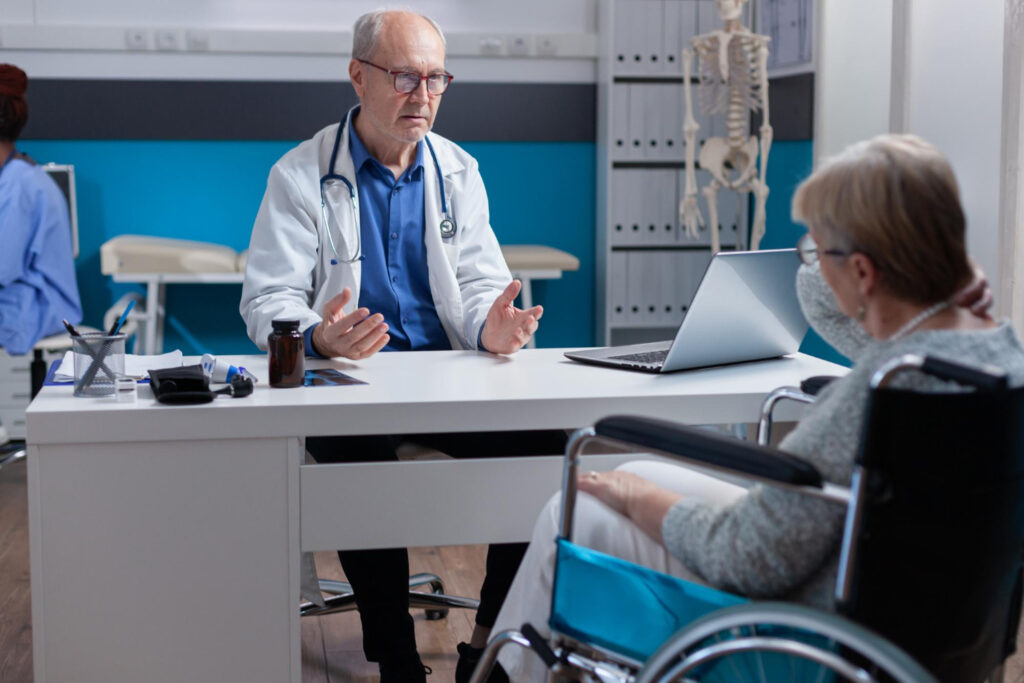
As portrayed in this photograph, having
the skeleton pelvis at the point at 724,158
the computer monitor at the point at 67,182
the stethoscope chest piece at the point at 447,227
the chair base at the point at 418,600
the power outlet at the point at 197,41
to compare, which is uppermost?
the power outlet at the point at 197,41

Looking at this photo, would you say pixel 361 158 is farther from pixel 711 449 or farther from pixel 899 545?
pixel 899 545

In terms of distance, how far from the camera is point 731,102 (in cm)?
381

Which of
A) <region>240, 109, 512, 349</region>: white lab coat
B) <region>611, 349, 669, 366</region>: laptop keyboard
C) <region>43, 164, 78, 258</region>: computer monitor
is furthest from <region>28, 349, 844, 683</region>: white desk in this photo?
<region>43, 164, 78, 258</region>: computer monitor

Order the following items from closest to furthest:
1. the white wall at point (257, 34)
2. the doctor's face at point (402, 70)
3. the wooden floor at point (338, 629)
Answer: the wooden floor at point (338, 629)
the doctor's face at point (402, 70)
the white wall at point (257, 34)

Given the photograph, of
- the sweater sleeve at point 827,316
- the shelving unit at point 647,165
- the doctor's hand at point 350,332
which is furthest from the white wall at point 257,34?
the sweater sleeve at point 827,316

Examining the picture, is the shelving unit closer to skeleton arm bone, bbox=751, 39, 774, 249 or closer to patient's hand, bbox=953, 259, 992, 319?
skeleton arm bone, bbox=751, 39, 774, 249

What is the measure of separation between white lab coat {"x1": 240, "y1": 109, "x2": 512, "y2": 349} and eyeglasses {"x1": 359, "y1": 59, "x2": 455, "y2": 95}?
0.14 meters

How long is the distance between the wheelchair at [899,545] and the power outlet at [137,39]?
11.9ft

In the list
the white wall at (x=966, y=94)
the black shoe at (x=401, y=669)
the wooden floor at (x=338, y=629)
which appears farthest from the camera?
the white wall at (x=966, y=94)

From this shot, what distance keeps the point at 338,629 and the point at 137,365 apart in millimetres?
860

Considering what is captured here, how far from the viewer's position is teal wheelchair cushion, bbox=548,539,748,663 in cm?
121

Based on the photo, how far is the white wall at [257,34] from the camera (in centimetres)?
423

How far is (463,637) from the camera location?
2.38 m

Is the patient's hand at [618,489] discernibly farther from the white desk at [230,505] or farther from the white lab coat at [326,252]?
the white lab coat at [326,252]
